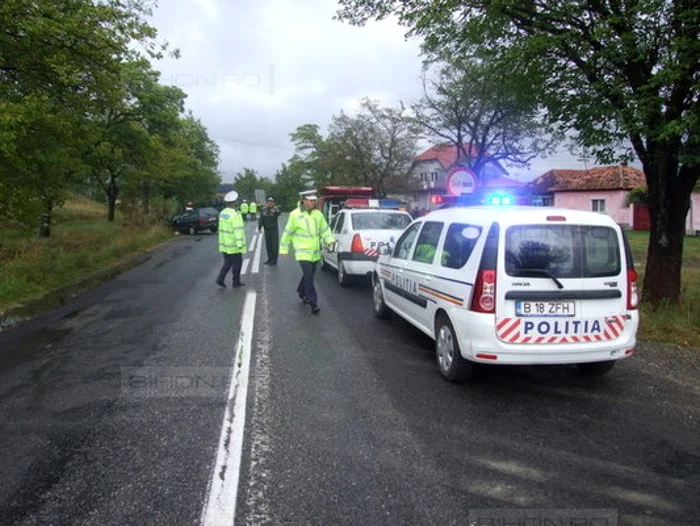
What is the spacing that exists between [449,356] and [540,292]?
1085mm

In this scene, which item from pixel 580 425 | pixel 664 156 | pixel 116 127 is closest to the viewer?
pixel 580 425

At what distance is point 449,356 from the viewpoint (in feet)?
17.2

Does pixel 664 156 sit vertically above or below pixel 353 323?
above

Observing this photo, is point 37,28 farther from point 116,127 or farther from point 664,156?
point 116,127

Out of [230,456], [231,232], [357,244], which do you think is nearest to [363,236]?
[357,244]

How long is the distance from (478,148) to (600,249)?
1012 inches

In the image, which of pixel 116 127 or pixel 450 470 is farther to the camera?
pixel 116 127

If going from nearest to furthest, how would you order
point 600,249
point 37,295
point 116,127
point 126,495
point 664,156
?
point 126,495 < point 600,249 < point 664,156 < point 37,295 < point 116,127

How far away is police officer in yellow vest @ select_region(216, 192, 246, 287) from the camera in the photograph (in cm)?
1087

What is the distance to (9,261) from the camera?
1160 cm

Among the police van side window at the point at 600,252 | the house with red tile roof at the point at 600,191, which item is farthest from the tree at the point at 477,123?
the police van side window at the point at 600,252

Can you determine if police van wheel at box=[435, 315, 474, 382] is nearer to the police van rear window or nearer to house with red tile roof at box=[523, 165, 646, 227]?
the police van rear window

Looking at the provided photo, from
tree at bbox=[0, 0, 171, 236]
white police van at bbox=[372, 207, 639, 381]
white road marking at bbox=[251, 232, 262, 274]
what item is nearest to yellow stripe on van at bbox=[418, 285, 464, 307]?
white police van at bbox=[372, 207, 639, 381]

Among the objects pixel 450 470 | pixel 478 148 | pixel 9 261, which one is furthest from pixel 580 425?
pixel 478 148
